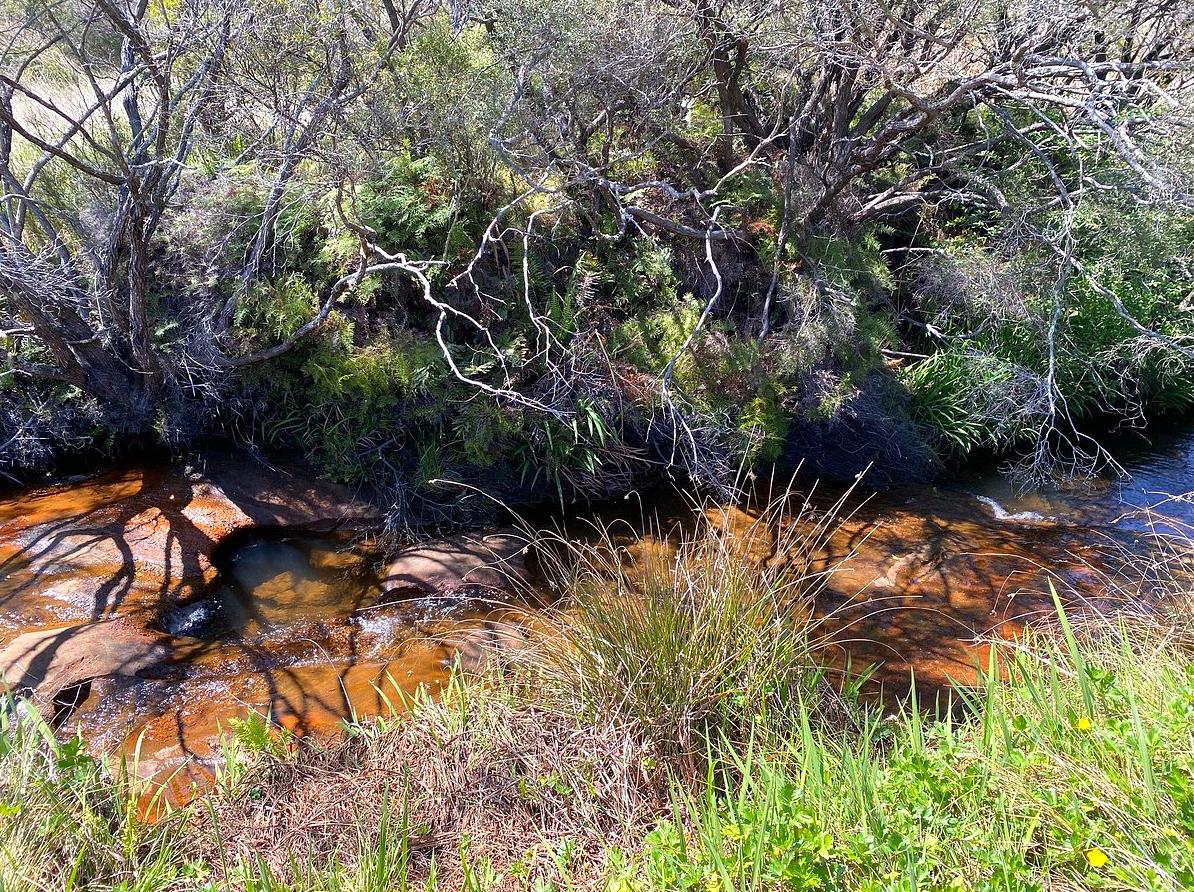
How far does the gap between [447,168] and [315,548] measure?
9.11 ft

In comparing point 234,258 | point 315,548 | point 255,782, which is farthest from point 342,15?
point 255,782

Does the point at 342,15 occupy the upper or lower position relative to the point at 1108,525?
Answer: upper

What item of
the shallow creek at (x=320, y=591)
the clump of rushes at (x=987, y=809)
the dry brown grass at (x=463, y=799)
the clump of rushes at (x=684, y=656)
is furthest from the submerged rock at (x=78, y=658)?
the clump of rushes at (x=987, y=809)

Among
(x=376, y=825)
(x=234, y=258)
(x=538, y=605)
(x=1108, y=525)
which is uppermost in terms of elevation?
(x=234, y=258)

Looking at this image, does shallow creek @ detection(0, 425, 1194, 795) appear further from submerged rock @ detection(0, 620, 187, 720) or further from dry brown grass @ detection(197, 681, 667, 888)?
dry brown grass @ detection(197, 681, 667, 888)

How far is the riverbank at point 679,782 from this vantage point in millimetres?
2209

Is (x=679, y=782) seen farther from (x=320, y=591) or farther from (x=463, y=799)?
(x=320, y=591)

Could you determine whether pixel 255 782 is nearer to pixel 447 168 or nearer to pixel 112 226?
pixel 112 226

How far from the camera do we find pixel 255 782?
2.96 meters

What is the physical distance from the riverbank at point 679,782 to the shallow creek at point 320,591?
1.44 ft

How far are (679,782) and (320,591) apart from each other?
298cm

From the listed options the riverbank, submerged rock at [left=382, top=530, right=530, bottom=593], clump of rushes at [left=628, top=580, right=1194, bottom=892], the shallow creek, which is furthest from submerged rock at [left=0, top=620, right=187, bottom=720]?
clump of rushes at [left=628, top=580, right=1194, bottom=892]

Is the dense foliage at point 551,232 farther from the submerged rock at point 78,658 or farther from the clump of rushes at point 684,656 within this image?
the clump of rushes at point 684,656

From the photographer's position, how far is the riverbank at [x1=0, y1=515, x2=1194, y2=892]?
2.21 metres
